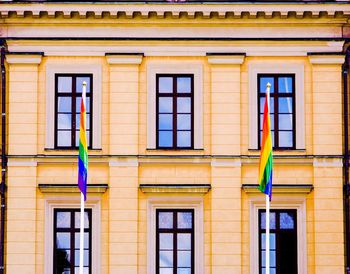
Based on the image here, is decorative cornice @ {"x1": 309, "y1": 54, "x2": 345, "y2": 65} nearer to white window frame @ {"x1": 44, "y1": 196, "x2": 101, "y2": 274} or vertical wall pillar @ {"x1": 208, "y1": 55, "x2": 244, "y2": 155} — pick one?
vertical wall pillar @ {"x1": 208, "y1": 55, "x2": 244, "y2": 155}

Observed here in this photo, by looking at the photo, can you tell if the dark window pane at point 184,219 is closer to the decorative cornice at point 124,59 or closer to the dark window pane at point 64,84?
the decorative cornice at point 124,59

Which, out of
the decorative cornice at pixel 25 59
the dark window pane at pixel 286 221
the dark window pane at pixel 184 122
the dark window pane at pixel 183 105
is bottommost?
the dark window pane at pixel 286 221

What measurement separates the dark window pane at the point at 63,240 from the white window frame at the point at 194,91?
345cm

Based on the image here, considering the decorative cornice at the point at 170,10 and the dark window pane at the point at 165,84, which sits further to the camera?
the dark window pane at the point at 165,84

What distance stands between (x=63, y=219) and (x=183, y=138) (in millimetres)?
4151

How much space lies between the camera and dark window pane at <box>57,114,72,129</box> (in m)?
30.0

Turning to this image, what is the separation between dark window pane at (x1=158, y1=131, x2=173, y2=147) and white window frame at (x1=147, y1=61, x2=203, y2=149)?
0.24 m

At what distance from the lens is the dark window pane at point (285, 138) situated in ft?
98.4

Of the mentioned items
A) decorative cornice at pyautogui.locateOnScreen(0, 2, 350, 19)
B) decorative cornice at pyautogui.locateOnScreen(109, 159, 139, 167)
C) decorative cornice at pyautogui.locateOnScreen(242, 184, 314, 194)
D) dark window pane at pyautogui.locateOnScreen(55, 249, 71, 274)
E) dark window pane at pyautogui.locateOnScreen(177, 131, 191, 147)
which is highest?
decorative cornice at pyautogui.locateOnScreen(0, 2, 350, 19)

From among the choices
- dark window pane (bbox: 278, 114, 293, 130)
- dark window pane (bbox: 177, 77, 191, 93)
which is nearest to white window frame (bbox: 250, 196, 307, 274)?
dark window pane (bbox: 278, 114, 293, 130)

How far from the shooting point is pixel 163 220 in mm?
29734

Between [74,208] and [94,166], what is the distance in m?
1.32

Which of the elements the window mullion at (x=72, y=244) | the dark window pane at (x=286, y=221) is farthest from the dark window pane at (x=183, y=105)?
the window mullion at (x=72, y=244)

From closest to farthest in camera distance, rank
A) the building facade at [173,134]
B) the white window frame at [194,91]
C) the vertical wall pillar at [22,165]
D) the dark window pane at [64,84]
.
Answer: the vertical wall pillar at [22,165] → the building facade at [173,134] → the white window frame at [194,91] → the dark window pane at [64,84]
